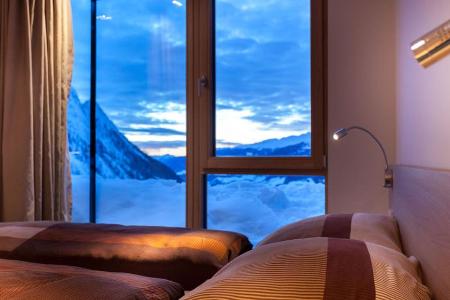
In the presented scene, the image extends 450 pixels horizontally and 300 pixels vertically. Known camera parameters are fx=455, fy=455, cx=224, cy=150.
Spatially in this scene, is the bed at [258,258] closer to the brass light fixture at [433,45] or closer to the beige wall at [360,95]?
the brass light fixture at [433,45]

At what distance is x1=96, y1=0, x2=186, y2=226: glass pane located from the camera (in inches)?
131

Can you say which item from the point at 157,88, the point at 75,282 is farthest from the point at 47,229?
the point at 157,88

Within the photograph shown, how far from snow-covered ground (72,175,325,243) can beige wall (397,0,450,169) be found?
0.76 metres

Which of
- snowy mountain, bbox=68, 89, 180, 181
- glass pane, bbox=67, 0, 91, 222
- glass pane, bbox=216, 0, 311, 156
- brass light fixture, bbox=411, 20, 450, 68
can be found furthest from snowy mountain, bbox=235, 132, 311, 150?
brass light fixture, bbox=411, 20, 450, 68

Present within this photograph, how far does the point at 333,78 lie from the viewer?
2721 millimetres

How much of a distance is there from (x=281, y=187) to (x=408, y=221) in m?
1.52

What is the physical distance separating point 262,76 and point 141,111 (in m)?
1.02

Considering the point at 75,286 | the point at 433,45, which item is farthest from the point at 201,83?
the point at 433,45

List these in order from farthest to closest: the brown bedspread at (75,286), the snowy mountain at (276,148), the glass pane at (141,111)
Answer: the glass pane at (141,111)
the snowy mountain at (276,148)
the brown bedspread at (75,286)

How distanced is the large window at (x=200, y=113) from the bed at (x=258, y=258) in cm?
111

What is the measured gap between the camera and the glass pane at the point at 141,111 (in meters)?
3.32

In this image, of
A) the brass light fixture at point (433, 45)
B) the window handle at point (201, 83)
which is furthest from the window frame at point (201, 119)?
the brass light fixture at point (433, 45)

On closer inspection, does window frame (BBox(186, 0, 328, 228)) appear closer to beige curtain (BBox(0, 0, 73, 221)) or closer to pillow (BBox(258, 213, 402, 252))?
beige curtain (BBox(0, 0, 73, 221))

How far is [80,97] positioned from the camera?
11.8 feet
